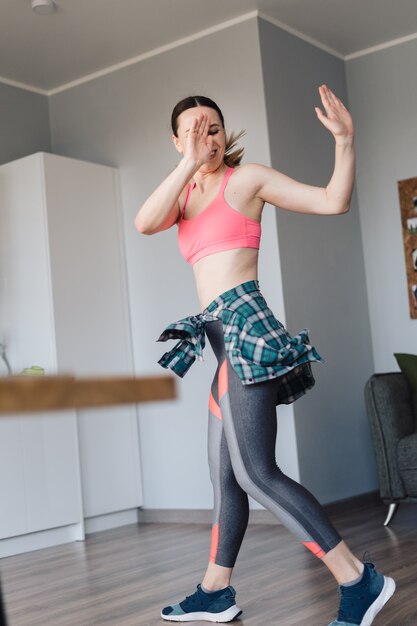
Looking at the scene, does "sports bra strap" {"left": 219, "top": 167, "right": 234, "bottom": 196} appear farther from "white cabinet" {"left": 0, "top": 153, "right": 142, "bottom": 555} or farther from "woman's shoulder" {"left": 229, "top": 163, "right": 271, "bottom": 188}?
"white cabinet" {"left": 0, "top": 153, "right": 142, "bottom": 555}

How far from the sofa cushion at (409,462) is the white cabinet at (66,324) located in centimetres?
141

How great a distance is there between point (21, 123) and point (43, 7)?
1.08m

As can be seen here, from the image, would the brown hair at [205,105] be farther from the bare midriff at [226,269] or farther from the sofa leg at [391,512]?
the sofa leg at [391,512]

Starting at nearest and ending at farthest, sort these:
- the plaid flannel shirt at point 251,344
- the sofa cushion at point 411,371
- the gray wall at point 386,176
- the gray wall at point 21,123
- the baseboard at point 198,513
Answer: the plaid flannel shirt at point 251,344, the sofa cushion at point 411,371, the baseboard at point 198,513, the gray wall at point 386,176, the gray wall at point 21,123

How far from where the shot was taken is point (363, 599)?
2025 mm

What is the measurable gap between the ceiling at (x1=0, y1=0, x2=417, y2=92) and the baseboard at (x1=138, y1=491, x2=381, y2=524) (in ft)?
8.26

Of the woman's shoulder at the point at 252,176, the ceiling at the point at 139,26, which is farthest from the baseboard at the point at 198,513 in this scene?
the ceiling at the point at 139,26

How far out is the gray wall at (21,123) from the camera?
505 cm

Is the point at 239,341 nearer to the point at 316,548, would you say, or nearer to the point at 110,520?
the point at 316,548

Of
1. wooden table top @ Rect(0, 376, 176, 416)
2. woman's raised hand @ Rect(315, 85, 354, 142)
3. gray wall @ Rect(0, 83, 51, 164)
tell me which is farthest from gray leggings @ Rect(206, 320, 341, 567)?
gray wall @ Rect(0, 83, 51, 164)

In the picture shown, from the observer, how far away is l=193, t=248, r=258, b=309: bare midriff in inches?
86.7

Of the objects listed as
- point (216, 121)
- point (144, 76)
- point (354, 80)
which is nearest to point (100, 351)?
point (144, 76)

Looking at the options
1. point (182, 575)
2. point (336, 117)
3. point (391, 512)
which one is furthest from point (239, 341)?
point (391, 512)

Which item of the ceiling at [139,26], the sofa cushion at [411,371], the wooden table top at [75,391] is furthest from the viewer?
the ceiling at [139,26]
